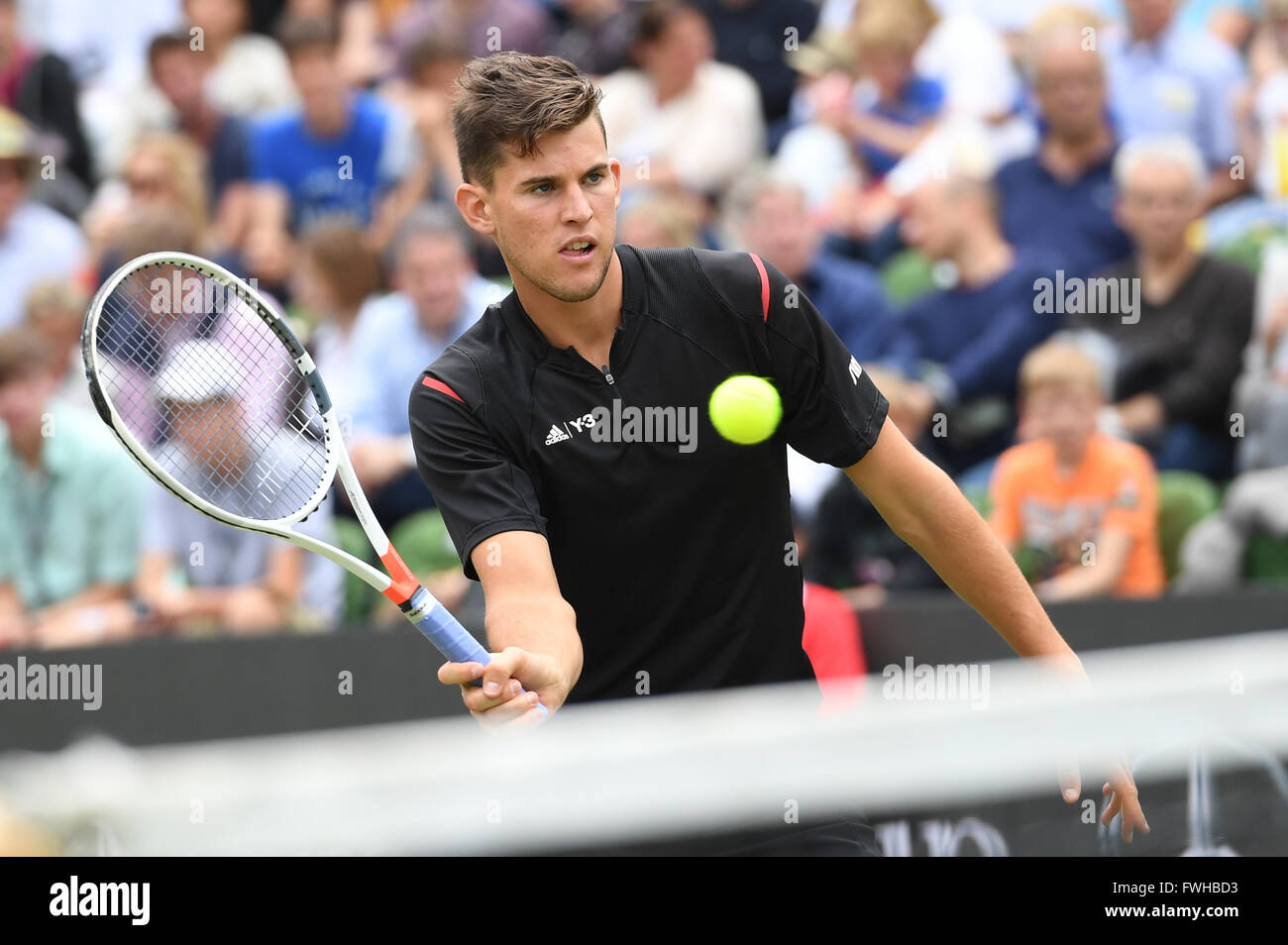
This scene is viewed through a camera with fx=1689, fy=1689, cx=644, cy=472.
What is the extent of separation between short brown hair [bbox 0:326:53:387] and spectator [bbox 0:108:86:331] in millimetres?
1188

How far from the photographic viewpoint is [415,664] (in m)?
6.25

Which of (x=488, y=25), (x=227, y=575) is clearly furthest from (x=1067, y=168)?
(x=227, y=575)

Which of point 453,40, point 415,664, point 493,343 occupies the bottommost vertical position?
point 415,664

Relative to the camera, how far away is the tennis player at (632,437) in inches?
132

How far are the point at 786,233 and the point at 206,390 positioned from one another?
10.1ft

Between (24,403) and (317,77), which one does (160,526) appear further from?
(317,77)

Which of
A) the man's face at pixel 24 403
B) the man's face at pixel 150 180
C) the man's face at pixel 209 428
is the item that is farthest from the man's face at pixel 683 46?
the man's face at pixel 209 428

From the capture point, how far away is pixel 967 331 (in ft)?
23.1

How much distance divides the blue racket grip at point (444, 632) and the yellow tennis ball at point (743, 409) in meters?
0.67

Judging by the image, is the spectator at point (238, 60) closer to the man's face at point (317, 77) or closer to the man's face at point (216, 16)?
the man's face at point (216, 16)

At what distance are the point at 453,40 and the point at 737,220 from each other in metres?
1.99

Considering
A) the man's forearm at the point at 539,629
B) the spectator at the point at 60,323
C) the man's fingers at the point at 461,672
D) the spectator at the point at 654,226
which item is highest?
the spectator at the point at 654,226
